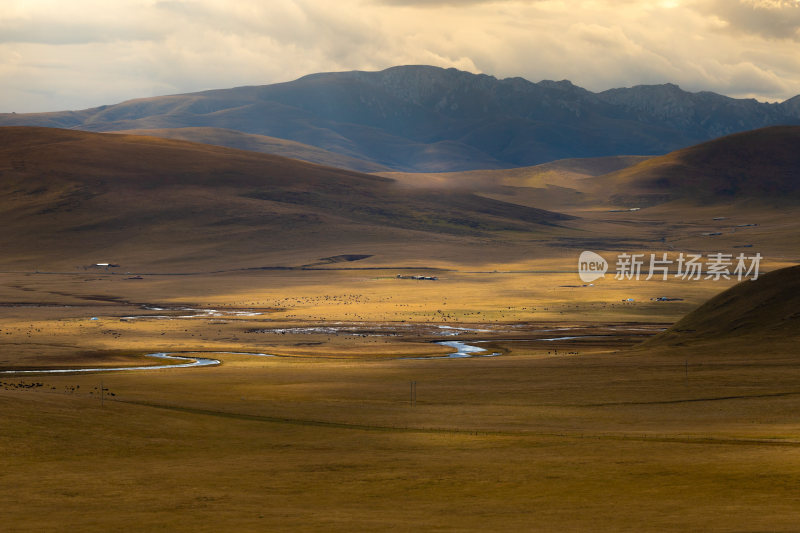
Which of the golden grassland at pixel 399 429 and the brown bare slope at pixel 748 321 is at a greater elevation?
the brown bare slope at pixel 748 321

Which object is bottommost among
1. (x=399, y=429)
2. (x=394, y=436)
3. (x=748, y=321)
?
(x=399, y=429)

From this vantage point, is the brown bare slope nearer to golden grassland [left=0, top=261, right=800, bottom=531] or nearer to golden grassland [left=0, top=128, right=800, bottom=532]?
golden grassland [left=0, top=128, right=800, bottom=532]

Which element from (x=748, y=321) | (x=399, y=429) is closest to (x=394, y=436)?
(x=399, y=429)

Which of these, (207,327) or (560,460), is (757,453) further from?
(207,327)

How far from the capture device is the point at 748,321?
84438mm

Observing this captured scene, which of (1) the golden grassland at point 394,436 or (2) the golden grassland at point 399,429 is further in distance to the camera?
(2) the golden grassland at point 399,429

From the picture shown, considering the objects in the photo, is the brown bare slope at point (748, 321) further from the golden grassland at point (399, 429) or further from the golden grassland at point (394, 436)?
the golden grassland at point (394, 436)

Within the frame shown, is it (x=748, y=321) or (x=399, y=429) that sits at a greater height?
(x=748, y=321)

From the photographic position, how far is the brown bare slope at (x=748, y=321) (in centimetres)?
7931

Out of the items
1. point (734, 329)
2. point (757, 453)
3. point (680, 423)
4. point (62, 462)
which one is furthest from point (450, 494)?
point (734, 329)

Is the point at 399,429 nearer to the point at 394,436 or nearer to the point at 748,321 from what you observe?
the point at 394,436

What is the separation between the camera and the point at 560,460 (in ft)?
123

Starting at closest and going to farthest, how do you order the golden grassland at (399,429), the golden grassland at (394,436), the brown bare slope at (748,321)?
1. the golden grassland at (394,436)
2. the golden grassland at (399,429)
3. the brown bare slope at (748,321)

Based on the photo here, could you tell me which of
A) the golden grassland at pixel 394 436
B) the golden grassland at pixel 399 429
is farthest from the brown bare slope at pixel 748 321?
the golden grassland at pixel 394 436
